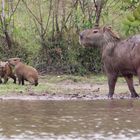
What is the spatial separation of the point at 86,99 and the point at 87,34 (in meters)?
1.82

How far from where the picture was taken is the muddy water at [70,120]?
9078mm

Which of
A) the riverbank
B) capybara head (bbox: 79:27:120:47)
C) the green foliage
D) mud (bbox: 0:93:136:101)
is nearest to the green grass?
the riverbank

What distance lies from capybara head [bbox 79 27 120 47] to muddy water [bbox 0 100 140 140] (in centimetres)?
185

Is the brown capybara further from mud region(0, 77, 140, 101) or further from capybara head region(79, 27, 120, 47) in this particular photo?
capybara head region(79, 27, 120, 47)

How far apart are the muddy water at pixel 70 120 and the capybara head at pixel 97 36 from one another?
6.09ft

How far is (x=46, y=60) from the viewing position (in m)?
18.7

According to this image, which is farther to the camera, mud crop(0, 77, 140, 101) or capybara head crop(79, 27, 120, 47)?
capybara head crop(79, 27, 120, 47)

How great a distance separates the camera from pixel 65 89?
15.7m

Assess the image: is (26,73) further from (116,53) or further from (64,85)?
(116,53)

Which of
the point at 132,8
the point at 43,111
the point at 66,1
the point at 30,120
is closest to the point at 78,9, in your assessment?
the point at 66,1

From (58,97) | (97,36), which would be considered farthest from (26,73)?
(97,36)

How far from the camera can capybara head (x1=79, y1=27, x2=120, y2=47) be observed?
1461cm

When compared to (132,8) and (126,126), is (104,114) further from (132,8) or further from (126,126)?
(132,8)

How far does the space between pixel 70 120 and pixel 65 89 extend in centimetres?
521
